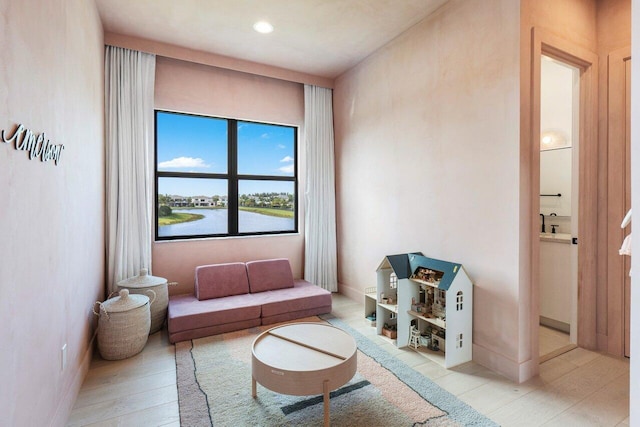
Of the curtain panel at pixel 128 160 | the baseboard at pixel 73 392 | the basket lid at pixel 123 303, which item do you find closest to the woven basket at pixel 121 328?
the basket lid at pixel 123 303

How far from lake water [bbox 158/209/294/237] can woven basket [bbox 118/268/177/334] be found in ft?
2.52

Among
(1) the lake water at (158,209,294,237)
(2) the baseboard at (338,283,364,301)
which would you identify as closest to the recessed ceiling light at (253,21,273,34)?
(1) the lake water at (158,209,294,237)

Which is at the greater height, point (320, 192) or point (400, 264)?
point (320, 192)

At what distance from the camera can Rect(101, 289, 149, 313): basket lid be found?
8.90ft

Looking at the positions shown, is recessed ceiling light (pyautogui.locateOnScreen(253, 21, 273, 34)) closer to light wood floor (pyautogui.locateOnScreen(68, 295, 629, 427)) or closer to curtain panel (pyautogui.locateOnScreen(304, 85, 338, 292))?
curtain panel (pyautogui.locateOnScreen(304, 85, 338, 292))

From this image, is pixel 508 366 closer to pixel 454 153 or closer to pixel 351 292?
pixel 454 153

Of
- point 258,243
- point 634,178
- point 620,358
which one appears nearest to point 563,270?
point 620,358

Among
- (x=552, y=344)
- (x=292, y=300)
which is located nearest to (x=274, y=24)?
(x=292, y=300)

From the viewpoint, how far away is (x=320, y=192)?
14.9ft

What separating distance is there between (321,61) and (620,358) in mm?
4186

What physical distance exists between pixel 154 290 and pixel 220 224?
1253 mm

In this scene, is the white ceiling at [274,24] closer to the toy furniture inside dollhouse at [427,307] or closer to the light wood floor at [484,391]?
the toy furniture inside dollhouse at [427,307]

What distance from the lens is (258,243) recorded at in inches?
172

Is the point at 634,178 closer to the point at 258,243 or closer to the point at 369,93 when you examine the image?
the point at 369,93
